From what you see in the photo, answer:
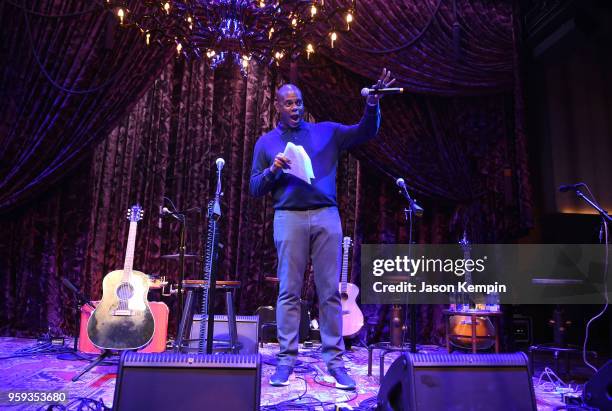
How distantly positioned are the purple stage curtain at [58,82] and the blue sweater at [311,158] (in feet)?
8.27

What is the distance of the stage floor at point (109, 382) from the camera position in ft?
8.33

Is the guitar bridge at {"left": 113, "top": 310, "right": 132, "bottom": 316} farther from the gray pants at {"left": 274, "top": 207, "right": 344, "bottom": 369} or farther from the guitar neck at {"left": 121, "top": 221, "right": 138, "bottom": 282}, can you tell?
the gray pants at {"left": 274, "top": 207, "right": 344, "bottom": 369}

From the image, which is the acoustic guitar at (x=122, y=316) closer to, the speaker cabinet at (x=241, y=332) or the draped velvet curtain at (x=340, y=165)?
the speaker cabinet at (x=241, y=332)

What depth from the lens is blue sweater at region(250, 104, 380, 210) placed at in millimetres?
2857

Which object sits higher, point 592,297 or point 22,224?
point 22,224

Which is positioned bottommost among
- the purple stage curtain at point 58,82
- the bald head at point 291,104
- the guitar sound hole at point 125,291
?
the guitar sound hole at point 125,291

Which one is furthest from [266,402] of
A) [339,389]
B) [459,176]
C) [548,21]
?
[548,21]

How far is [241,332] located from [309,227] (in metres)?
1.22

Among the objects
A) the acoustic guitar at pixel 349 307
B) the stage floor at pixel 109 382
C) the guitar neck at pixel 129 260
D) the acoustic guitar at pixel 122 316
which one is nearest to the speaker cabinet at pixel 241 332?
the stage floor at pixel 109 382

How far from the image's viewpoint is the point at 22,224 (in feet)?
15.9

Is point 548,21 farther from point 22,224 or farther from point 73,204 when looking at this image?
point 22,224

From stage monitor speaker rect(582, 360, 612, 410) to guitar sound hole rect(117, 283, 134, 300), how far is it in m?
2.80

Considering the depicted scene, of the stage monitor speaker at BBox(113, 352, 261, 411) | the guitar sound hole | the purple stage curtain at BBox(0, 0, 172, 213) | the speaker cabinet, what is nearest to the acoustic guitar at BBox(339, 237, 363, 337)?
the speaker cabinet

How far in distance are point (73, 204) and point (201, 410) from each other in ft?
13.2
